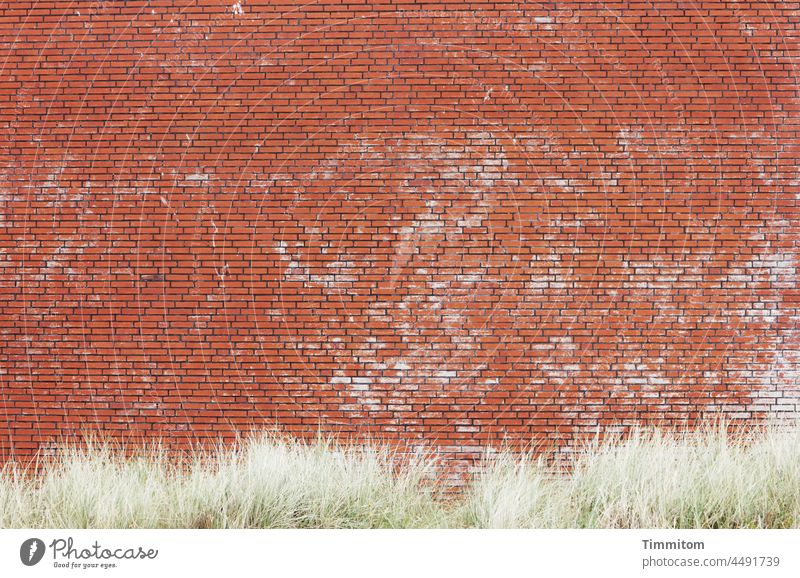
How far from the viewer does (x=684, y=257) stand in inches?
212

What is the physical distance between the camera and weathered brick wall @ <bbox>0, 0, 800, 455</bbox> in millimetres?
5387

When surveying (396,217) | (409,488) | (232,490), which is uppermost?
(396,217)

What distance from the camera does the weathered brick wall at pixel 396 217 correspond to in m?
5.39

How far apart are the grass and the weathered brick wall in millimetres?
219

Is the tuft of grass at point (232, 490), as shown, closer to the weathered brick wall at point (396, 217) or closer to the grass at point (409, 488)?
the grass at point (409, 488)

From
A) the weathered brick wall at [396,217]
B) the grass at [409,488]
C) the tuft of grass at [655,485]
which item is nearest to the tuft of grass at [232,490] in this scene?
the grass at [409,488]

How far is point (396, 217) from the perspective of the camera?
544 cm

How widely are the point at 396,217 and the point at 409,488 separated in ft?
7.13

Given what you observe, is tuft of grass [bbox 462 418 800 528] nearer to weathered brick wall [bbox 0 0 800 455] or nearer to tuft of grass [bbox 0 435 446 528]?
weathered brick wall [bbox 0 0 800 455]

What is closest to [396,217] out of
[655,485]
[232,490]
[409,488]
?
[409,488]

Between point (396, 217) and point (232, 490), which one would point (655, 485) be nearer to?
point (396, 217)

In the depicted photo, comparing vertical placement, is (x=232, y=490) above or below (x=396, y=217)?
below
